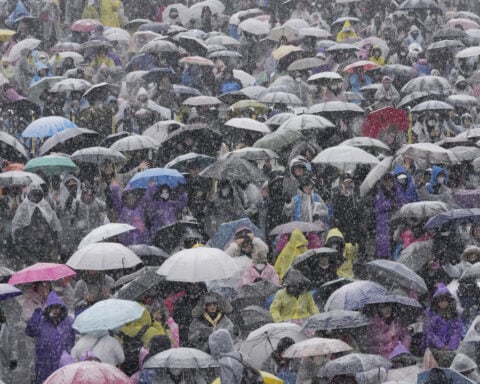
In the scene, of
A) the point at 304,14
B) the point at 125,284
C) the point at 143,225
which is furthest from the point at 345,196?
the point at 304,14

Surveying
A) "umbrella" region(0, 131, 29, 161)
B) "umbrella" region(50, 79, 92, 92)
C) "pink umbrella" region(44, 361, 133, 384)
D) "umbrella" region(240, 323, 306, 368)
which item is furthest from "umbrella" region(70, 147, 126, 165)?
"pink umbrella" region(44, 361, 133, 384)

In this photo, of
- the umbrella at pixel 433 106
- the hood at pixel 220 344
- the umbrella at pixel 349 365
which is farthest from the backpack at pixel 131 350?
the umbrella at pixel 433 106

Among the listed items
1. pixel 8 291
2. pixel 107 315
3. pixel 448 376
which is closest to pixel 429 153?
pixel 107 315

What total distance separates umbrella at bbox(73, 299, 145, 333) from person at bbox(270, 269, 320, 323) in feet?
5.31

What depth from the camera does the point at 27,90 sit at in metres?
23.5

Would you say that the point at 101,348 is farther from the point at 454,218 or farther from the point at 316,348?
the point at 454,218

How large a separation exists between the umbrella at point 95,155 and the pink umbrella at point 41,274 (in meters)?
4.02

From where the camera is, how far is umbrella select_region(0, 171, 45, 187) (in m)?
17.2

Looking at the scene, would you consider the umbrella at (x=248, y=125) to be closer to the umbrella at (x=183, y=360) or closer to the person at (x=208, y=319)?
the person at (x=208, y=319)

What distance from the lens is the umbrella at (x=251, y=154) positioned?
17.9 metres

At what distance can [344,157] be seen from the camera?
17.5 meters

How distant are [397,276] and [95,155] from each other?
545 cm

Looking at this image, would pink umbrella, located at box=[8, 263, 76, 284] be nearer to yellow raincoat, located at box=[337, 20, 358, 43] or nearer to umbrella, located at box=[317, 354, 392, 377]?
umbrella, located at box=[317, 354, 392, 377]

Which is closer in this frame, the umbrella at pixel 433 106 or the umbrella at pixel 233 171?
the umbrella at pixel 233 171
